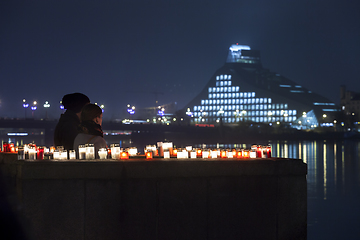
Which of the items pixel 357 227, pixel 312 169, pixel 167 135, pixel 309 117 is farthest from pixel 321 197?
pixel 309 117

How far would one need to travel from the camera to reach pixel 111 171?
16.6 ft

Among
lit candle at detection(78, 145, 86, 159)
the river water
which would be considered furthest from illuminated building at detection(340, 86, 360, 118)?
lit candle at detection(78, 145, 86, 159)

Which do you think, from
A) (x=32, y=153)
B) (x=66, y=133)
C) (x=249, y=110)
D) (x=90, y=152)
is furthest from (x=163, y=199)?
(x=249, y=110)

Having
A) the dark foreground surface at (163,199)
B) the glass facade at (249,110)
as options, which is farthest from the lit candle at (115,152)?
the glass facade at (249,110)

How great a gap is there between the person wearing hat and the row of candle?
0.50 m

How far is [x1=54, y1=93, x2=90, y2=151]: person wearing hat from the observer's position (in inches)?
262

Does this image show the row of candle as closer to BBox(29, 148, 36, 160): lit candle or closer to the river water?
BBox(29, 148, 36, 160): lit candle

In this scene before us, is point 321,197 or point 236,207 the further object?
point 321,197

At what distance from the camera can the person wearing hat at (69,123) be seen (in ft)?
21.9

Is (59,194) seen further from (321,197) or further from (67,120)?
(321,197)

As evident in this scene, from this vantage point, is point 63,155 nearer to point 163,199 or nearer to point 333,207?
point 163,199

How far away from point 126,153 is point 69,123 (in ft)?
4.52

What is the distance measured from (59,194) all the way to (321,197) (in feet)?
52.6

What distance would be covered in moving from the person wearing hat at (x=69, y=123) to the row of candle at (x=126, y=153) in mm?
495
